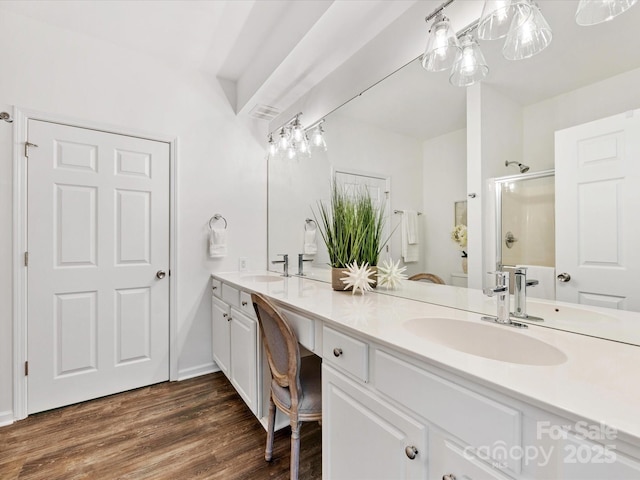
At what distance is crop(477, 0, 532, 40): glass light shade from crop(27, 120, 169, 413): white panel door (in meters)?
2.28

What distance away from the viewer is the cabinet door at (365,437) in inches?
32.4

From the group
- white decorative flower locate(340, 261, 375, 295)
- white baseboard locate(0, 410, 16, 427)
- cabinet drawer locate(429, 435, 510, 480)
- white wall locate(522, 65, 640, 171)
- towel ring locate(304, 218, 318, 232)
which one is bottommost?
white baseboard locate(0, 410, 16, 427)

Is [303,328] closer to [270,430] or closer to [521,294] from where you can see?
[270,430]

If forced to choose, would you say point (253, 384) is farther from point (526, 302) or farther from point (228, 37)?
point (228, 37)

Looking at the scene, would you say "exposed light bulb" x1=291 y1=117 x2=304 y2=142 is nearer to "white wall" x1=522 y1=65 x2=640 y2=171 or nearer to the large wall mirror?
the large wall mirror

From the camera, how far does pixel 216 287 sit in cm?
246

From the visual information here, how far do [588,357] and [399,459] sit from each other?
581mm

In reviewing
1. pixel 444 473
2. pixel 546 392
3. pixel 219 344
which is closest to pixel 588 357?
pixel 546 392

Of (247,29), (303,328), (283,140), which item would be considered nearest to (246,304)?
(303,328)

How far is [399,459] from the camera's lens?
86 cm

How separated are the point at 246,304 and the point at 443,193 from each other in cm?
130

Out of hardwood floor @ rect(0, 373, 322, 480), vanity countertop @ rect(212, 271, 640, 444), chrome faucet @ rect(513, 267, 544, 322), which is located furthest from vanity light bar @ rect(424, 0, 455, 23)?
hardwood floor @ rect(0, 373, 322, 480)

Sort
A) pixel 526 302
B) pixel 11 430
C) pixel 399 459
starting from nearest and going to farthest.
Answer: pixel 399 459 → pixel 526 302 → pixel 11 430

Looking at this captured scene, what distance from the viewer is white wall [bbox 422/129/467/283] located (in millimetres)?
1326
